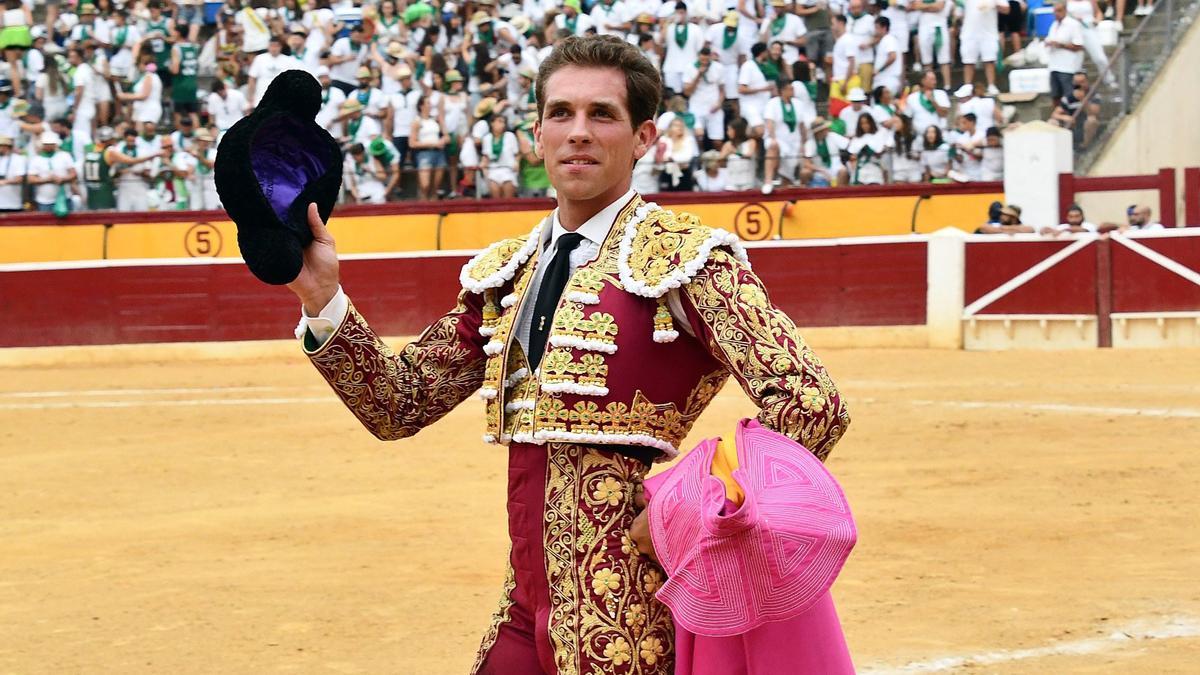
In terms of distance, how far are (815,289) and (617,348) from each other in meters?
11.4

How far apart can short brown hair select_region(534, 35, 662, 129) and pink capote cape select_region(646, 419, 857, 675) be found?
0.49 meters

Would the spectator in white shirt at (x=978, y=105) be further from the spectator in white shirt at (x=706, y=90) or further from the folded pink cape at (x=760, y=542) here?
the folded pink cape at (x=760, y=542)

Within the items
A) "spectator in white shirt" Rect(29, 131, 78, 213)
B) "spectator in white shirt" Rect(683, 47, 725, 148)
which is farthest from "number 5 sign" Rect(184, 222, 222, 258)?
"spectator in white shirt" Rect(683, 47, 725, 148)

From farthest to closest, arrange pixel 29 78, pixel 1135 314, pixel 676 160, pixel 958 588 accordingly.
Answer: pixel 29 78
pixel 676 160
pixel 1135 314
pixel 958 588

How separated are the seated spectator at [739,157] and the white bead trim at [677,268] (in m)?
11.5

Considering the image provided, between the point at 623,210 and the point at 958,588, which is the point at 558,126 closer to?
the point at 623,210

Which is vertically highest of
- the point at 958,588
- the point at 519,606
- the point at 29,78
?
the point at 29,78

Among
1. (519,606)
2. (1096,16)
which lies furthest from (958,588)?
(1096,16)

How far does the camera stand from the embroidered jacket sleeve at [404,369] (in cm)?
251

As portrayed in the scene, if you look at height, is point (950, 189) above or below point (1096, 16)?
below

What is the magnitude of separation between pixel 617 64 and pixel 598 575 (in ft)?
2.20

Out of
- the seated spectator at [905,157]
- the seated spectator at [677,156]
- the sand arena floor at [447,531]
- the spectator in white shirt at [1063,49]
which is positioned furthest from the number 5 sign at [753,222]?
the sand arena floor at [447,531]

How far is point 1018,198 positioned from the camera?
44.9 feet

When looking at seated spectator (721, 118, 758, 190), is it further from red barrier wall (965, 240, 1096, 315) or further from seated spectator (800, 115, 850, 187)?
red barrier wall (965, 240, 1096, 315)
